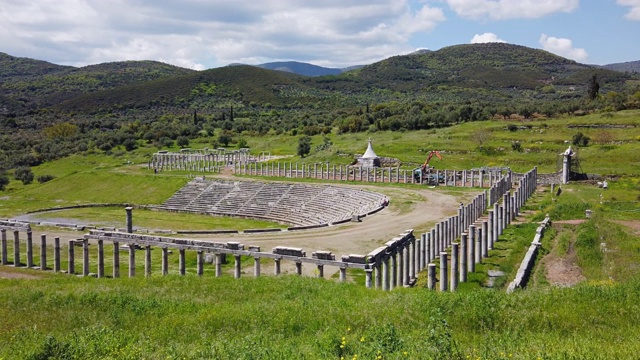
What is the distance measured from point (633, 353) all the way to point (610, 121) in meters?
73.4

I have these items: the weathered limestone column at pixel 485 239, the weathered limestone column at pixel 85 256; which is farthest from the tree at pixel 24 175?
the weathered limestone column at pixel 485 239

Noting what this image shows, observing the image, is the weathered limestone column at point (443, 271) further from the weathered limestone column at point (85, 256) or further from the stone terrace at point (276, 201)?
the stone terrace at point (276, 201)

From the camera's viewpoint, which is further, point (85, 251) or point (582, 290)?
point (85, 251)

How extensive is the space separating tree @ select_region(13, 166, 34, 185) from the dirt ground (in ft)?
129

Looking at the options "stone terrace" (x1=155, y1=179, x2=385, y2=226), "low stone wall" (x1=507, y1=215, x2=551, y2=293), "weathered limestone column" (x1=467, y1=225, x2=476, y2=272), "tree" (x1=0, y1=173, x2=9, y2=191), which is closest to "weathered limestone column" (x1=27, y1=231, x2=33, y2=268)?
"stone terrace" (x1=155, y1=179, x2=385, y2=226)

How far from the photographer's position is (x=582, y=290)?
627 inches

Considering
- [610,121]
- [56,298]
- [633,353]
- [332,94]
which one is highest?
[332,94]

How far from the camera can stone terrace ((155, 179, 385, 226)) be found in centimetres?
4914

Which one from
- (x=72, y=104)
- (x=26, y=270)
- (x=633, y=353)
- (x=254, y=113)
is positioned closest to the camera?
(x=633, y=353)

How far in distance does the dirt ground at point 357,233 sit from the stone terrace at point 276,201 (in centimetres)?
296

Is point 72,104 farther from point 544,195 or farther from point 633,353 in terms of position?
point 633,353

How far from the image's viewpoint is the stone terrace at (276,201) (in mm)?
49144

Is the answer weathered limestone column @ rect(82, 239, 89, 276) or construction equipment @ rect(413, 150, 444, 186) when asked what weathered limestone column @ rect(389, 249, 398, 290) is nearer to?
weathered limestone column @ rect(82, 239, 89, 276)

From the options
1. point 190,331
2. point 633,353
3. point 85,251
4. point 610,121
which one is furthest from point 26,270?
point 610,121
